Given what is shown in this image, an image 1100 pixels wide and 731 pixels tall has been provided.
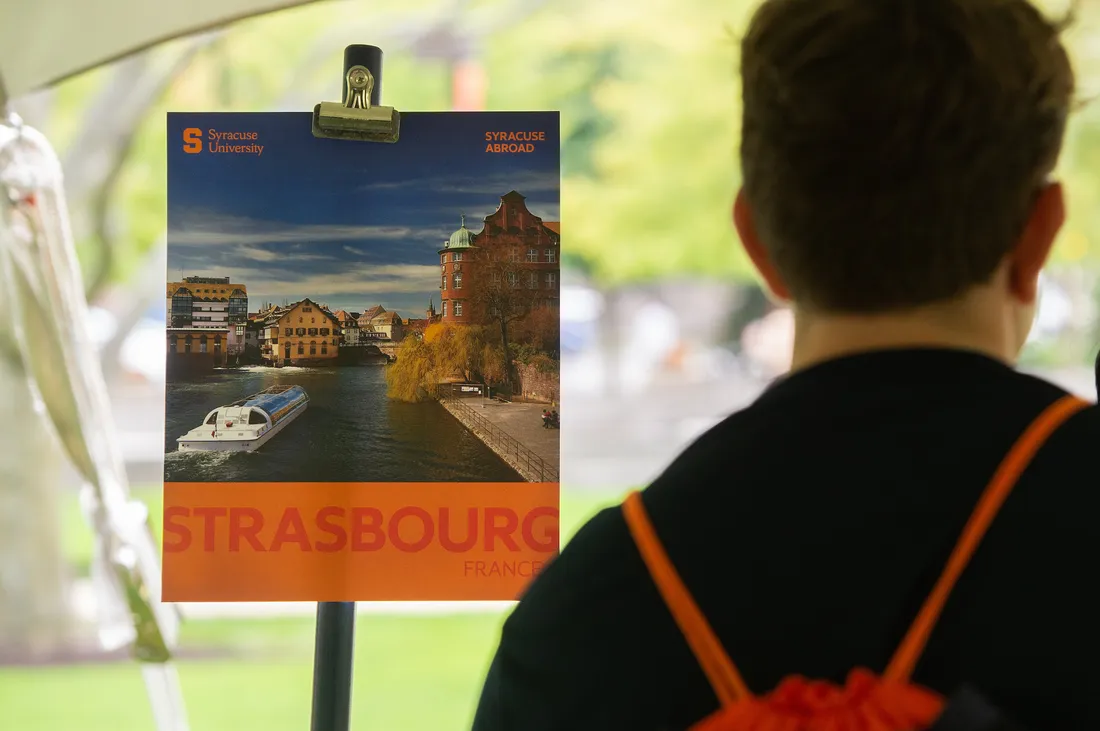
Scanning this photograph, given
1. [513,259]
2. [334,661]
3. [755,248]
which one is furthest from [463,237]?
[755,248]

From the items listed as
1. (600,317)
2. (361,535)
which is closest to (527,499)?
(361,535)

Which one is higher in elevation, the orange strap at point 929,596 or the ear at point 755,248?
the ear at point 755,248

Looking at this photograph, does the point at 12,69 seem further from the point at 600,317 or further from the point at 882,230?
the point at 600,317

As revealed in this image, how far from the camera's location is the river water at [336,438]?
46.5 inches

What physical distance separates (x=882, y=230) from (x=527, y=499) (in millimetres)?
713

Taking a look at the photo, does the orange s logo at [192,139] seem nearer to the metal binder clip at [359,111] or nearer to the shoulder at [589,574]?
the metal binder clip at [359,111]

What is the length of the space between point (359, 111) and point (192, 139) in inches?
7.9

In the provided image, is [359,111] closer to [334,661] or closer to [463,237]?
[463,237]

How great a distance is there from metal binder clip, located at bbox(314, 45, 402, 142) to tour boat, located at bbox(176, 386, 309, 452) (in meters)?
0.32

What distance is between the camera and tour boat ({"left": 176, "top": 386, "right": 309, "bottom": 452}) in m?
1.19

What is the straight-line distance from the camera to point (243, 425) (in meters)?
1.19

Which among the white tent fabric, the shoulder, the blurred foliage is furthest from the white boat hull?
the blurred foliage

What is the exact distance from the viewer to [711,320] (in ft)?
13.0

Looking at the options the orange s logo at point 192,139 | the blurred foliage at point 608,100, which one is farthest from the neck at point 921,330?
the blurred foliage at point 608,100
